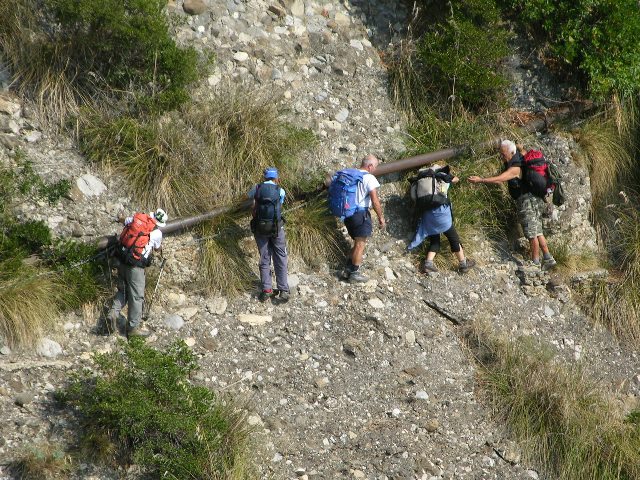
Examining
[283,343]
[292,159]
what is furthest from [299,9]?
[283,343]

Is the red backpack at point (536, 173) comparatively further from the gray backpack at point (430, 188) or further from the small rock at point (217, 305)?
the small rock at point (217, 305)

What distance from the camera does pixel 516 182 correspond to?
10508mm

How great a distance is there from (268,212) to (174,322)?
4.84 ft

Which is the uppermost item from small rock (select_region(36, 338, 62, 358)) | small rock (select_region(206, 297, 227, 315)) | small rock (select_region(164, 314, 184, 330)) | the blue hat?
the blue hat

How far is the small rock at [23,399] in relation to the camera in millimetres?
7484

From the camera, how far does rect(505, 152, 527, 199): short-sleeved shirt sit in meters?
10.4

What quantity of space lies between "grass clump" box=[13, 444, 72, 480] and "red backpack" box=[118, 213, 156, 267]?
195 cm

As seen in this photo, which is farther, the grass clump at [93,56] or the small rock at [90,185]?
the grass clump at [93,56]

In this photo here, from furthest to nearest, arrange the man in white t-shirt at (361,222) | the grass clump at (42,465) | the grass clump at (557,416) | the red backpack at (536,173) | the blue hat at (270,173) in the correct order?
1. the red backpack at (536,173)
2. the man in white t-shirt at (361,222)
3. the blue hat at (270,173)
4. the grass clump at (557,416)
5. the grass clump at (42,465)

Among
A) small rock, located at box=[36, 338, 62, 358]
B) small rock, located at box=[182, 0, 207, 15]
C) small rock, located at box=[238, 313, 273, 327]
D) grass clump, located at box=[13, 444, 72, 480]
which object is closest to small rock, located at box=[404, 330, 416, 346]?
small rock, located at box=[238, 313, 273, 327]

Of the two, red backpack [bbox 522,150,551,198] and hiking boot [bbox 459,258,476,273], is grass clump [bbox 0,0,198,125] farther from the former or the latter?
red backpack [bbox 522,150,551,198]

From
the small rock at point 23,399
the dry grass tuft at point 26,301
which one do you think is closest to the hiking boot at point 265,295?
the dry grass tuft at point 26,301

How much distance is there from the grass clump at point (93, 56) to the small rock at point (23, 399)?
3.22 metres

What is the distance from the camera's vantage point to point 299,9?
11086 mm
